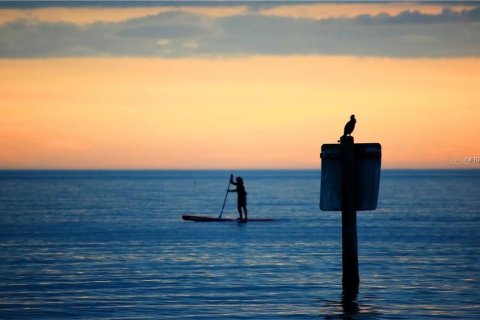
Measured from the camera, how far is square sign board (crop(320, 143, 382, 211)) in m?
16.5

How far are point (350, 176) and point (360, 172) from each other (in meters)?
0.26

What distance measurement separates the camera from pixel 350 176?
1634cm

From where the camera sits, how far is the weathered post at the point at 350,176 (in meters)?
16.4

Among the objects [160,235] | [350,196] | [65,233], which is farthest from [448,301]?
[65,233]

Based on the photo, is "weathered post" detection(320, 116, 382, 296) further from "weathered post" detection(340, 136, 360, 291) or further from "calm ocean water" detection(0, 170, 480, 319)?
"calm ocean water" detection(0, 170, 480, 319)

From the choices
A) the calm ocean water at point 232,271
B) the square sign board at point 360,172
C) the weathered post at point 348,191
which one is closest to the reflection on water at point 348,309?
the calm ocean water at point 232,271

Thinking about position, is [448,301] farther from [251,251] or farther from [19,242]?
[19,242]

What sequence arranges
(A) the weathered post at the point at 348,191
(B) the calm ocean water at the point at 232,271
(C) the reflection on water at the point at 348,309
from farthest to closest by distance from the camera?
(A) the weathered post at the point at 348,191
(B) the calm ocean water at the point at 232,271
(C) the reflection on water at the point at 348,309

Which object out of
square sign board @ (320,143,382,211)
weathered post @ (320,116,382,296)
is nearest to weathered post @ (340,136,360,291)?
weathered post @ (320,116,382,296)

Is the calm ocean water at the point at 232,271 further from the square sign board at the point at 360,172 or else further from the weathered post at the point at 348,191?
the square sign board at the point at 360,172

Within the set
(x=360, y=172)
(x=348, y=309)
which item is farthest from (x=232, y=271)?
(x=360, y=172)

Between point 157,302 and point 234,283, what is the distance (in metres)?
2.58

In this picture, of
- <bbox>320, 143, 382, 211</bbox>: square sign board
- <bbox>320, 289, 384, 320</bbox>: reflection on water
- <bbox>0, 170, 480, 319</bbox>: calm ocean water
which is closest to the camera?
<bbox>320, 289, 384, 320</bbox>: reflection on water

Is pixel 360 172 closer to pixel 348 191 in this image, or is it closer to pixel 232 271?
pixel 348 191
